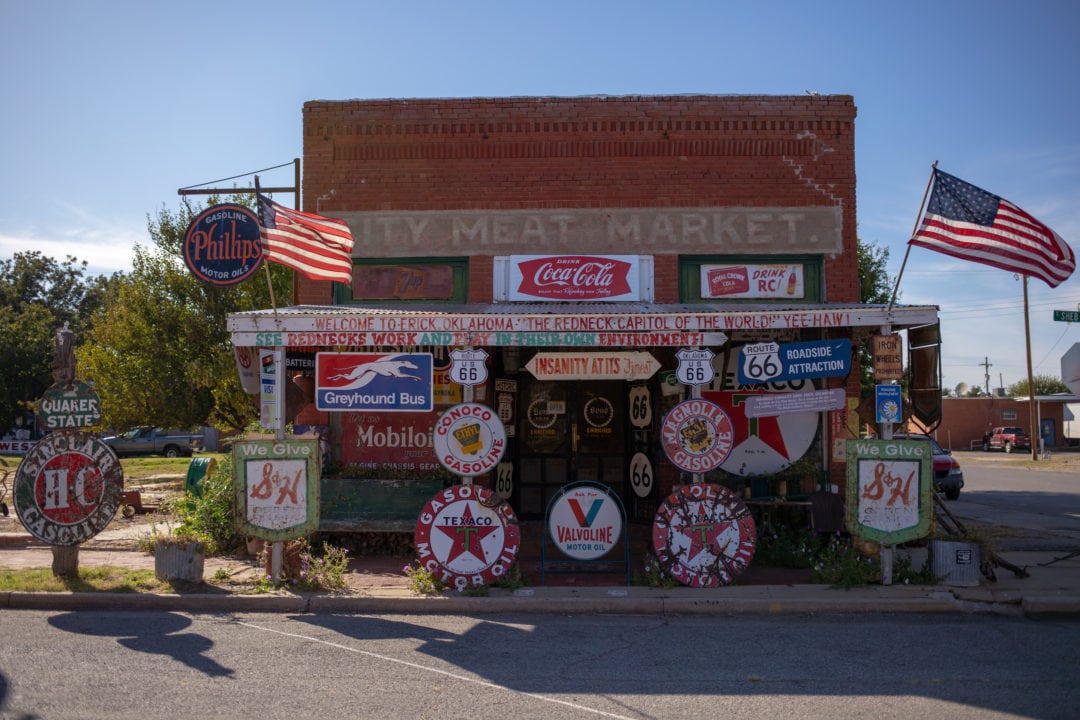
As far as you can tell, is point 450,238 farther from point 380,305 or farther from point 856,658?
point 856,658

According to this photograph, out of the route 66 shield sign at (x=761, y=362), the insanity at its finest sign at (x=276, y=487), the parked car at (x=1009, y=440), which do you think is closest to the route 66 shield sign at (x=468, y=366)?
the insanity at its finest sign at (x=276, y=487)

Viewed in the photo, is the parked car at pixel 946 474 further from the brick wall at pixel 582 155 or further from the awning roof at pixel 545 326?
the awning roof at pixel 545 326

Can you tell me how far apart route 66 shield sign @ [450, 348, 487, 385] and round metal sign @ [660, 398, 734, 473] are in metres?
2.17

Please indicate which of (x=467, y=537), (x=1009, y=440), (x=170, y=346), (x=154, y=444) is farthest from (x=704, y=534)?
(x=1009, y=440)

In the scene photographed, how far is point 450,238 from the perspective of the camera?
1292cm

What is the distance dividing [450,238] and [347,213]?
1.69 metres

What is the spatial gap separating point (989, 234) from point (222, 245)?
9901 millimetres

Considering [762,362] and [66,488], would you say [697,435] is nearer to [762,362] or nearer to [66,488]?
[762,362]

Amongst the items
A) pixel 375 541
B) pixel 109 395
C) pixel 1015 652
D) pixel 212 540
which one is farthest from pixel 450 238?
pixel 109 395

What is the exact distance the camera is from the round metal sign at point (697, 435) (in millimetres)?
9492

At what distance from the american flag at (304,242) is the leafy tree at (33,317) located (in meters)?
27.3

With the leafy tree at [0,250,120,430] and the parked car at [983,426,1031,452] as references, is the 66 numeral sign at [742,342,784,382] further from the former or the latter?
the parked car at [983,426,1031,452]

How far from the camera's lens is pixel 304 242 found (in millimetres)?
9828

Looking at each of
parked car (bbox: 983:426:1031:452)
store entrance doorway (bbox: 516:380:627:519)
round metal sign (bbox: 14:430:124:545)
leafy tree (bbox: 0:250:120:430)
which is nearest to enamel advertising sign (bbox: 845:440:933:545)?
store entrance doorway (bbox: 516:380:627:519)
